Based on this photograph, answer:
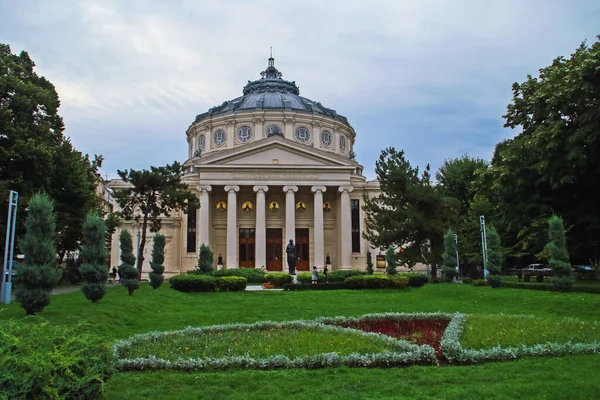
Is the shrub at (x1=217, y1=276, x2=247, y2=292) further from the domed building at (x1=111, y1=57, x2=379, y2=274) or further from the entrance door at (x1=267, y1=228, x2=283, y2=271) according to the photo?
the entrance door at (x1=267, y1=228, x2=283, y2=271)

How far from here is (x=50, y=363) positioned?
4832 mm

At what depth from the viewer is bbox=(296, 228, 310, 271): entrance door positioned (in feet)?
169

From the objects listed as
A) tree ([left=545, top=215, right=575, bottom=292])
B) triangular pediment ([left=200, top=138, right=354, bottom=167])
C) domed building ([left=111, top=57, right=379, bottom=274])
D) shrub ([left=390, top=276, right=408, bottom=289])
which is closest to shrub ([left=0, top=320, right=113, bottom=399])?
tree ([left=545, top=215, right=575, bottom=292])

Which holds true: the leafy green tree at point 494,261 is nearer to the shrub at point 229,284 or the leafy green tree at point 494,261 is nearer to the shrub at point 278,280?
the shrub at point 278,280

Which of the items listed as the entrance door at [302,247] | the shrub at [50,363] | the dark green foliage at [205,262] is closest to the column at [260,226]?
the entrance door at [302,247]

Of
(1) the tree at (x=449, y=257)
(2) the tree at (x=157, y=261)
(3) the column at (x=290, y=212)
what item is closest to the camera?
(2) the tree at (x=157, y=261)

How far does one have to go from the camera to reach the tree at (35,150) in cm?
2466

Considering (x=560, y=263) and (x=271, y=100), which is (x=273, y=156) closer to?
(x=271, y=100)

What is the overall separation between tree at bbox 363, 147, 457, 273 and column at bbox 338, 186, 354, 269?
42.6ft

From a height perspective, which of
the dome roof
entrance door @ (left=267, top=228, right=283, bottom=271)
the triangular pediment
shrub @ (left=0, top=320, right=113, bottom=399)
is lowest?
shrub @ (left=0, top=320, right=113, bottom=399)

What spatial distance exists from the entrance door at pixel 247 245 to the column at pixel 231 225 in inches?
110

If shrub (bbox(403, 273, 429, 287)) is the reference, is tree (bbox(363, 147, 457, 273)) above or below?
above

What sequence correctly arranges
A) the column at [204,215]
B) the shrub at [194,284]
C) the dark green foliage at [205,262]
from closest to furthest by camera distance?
the shrub at [194,284], the dark green foliage at [205,262], the column at [204,215]

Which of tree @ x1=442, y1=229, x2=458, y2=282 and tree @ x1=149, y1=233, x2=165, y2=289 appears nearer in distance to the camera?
tree @ x1=149, y1=233, x2=165, y2=289
